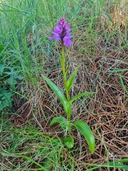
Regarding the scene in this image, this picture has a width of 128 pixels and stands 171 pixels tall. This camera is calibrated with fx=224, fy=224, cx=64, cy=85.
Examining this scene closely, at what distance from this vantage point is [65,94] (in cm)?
115

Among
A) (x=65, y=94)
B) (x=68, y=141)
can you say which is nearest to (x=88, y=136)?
(x=68, y=141)

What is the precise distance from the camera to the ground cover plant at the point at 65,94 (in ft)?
3.06

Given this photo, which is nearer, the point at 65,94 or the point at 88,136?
the point at 88,136

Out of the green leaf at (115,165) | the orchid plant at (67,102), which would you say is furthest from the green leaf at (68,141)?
the green leaf at (115,165)

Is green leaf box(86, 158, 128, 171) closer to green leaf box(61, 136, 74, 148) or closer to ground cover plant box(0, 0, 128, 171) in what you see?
ground cover plant box(0, 0, 128, 171)

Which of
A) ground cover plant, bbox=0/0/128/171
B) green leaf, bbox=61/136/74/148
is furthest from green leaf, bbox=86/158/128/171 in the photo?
green leaf, bbox=61/136/74/148

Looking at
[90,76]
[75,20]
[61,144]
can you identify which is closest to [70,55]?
[90,76]

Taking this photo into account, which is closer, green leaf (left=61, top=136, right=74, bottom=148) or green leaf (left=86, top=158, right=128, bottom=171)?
green leaf (left=86, top=158, right=128, bottom=171)

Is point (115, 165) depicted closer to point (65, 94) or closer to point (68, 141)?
point (68, 141)

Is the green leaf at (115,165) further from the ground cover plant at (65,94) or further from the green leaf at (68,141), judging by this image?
the green leaf at (68,141)

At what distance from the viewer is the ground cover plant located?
0.93m

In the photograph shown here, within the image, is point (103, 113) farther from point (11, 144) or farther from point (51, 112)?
point (11, 144)

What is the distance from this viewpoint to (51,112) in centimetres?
113

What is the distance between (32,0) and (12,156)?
813 mm
